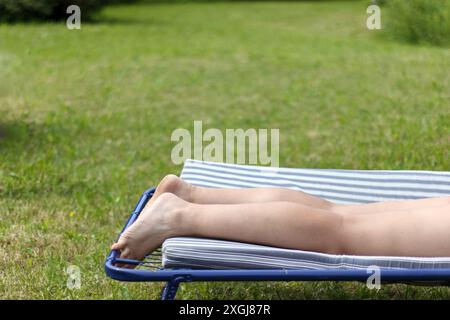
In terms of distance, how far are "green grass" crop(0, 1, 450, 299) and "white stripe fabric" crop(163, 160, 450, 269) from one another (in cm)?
49

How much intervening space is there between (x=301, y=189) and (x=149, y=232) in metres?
1.10

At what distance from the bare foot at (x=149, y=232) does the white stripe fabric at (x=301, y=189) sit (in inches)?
3.1

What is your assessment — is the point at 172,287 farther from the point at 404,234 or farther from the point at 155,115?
the point at 155,115

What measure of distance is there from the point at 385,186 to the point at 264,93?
15.4 ft

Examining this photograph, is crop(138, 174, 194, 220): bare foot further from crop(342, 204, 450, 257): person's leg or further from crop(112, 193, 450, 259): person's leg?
crop(342, 204, 450, 257): person's leg

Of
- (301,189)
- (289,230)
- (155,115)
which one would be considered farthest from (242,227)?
(155,115)

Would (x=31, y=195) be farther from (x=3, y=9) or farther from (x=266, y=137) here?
(x=3, y=9)

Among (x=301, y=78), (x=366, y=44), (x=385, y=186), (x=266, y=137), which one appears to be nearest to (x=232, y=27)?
(x=366, y=44)

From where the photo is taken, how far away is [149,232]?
103 inches

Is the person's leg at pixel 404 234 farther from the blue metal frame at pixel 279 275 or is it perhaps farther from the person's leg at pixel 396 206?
the blue metal frame at pixel 279 275

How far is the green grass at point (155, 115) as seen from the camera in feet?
11.2

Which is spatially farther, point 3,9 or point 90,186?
point 3,9

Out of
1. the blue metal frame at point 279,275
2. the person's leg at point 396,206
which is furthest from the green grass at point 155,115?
the blue metal frame at point 279,275
